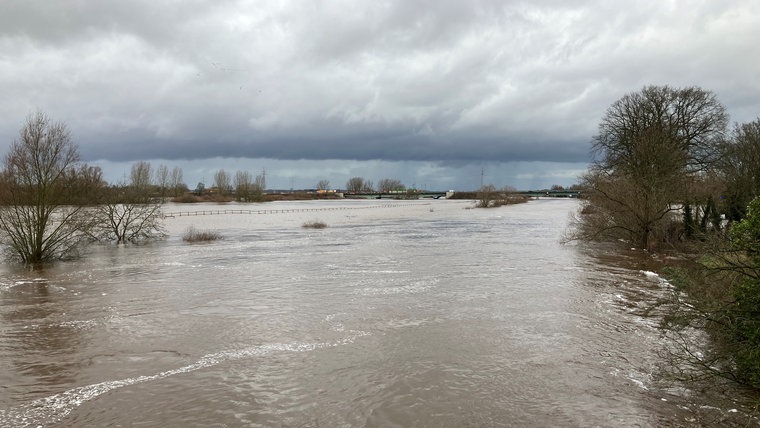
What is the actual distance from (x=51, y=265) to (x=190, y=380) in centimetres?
2434

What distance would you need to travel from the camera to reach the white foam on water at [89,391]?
29.9 feet

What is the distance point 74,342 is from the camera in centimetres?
1385

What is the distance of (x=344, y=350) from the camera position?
510 inches

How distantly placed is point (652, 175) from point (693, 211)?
40.3ft

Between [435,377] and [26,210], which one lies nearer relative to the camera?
[435,377]

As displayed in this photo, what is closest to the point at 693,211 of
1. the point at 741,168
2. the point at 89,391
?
the point at 741,168

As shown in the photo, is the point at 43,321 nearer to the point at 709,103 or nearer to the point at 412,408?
the point at 412,408

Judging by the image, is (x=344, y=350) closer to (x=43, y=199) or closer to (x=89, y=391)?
(x=89, y=391)

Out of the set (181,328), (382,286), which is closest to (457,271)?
(382,286)

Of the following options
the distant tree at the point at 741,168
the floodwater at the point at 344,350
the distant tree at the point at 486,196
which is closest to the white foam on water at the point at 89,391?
A: the floodwater at the point at 344,350

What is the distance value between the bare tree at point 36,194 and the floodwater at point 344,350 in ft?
16.0

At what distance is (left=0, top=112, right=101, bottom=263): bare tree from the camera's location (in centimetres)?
2847

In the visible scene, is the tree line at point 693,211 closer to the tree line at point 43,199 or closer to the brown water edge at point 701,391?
the brown water edge at point 701,391

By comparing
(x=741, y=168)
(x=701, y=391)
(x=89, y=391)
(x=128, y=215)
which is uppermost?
(x=741, y=168)
